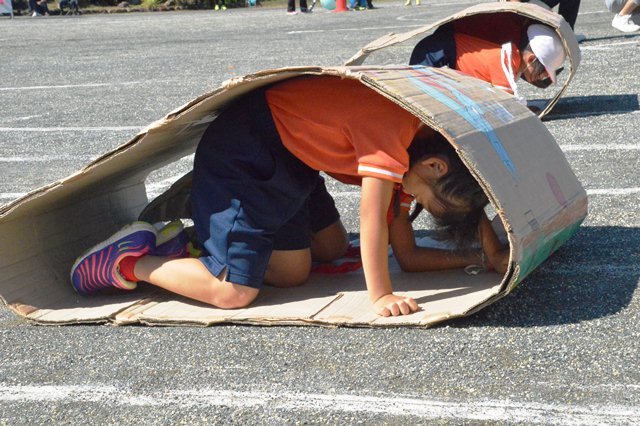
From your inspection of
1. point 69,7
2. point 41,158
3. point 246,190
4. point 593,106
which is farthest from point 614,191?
point 69,7

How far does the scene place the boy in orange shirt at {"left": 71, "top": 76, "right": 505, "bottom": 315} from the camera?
10.8 feet

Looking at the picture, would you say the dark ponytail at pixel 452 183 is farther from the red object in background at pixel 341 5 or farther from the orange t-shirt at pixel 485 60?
the red object in background at pixel 341 5

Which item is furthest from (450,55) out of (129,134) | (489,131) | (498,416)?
(498,416)

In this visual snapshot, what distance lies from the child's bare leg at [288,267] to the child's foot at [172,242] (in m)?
0.38

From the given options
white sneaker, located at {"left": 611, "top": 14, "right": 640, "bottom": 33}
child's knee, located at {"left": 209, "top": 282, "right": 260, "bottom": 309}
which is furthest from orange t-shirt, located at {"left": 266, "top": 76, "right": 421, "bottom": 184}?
white sneaker, located at {"left": 611, "top": 14, "right": 640, "bottom": 33}

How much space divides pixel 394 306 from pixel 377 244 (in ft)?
0.74

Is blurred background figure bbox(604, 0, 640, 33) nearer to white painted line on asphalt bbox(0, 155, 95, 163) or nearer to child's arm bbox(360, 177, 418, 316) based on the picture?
white painted line on asphalt bbox(0, 155, 95, 163)

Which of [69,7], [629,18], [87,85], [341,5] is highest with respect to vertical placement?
[629,18]

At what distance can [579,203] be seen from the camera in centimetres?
372

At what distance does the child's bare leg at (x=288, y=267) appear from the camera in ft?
12.7

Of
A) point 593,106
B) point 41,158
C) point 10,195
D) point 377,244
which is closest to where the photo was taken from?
point 377,244

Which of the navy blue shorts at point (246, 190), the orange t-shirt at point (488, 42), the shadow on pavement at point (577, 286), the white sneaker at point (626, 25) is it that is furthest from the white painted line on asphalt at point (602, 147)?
the white sneaker at point (626, 25)

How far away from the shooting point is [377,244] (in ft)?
10.7

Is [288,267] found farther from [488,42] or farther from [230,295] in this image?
[488,42]
